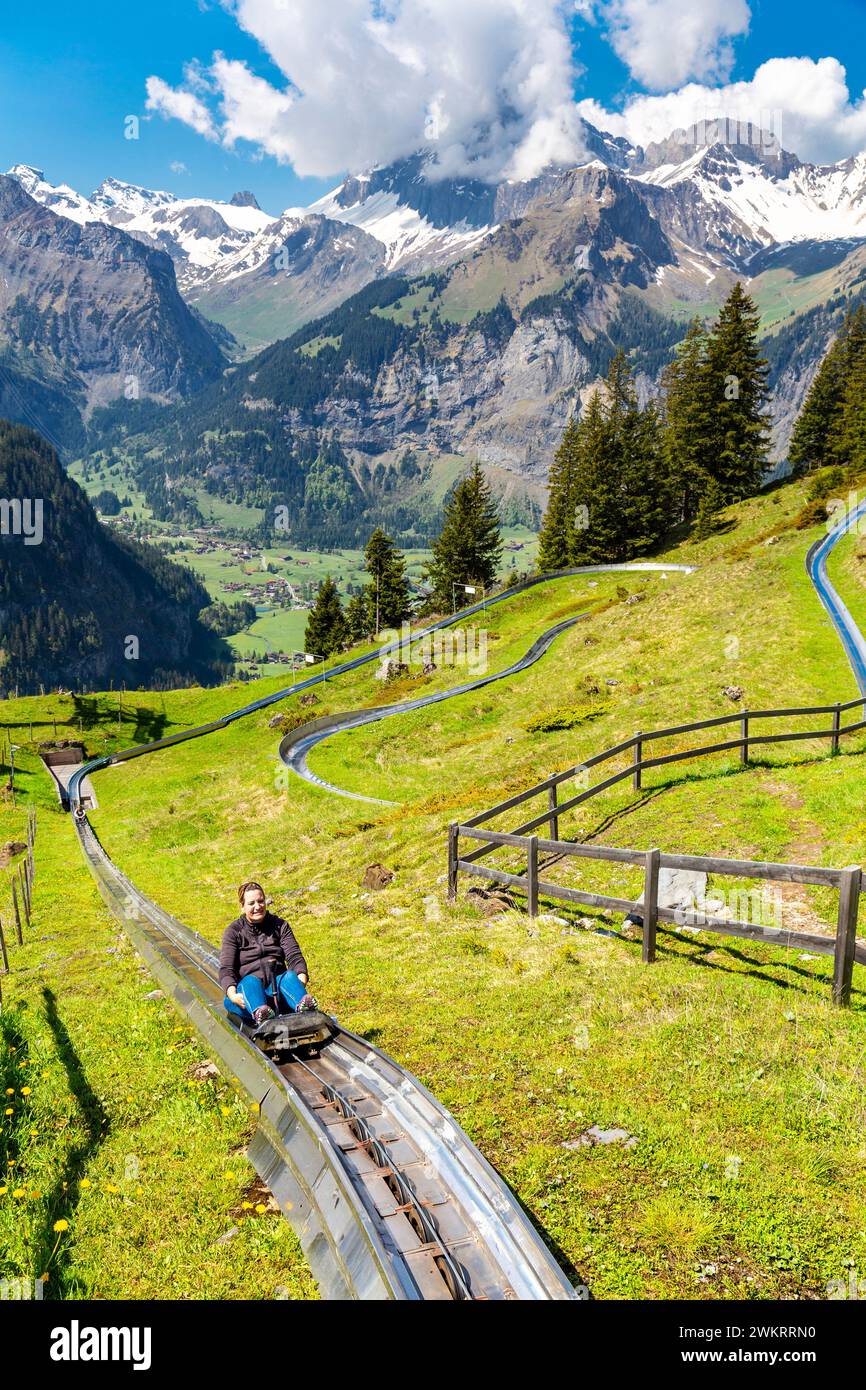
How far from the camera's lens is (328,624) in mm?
87688

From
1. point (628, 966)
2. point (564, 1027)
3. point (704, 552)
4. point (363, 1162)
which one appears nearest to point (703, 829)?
point (628, 966)

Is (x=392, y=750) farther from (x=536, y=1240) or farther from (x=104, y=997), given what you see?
(x=536, y=1240)

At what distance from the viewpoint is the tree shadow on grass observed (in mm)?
6359

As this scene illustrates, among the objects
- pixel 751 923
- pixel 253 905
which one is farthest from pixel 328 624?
pixel 751 923

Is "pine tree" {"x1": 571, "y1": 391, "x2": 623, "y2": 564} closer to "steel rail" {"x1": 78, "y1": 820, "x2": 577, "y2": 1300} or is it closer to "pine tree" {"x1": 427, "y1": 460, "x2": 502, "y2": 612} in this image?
"pine tree" {"x1": 427, "y1": 460, "x2": 502, "y2": 612}

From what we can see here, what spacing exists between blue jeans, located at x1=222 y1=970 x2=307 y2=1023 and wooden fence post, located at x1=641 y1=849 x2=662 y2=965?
5395mm

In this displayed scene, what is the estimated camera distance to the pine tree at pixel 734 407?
74.3 m

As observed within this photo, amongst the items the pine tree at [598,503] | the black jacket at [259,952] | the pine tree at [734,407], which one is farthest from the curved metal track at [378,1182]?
Result: the pine tree at [734,407]

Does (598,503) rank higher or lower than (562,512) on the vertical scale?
lower

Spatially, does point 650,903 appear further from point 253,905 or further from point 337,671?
point 337,671

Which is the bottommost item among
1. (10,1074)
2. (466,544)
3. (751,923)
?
(10,1074)

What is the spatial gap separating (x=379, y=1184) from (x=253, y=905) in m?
4.29

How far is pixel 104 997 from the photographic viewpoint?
47.0ft

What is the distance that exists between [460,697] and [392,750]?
7.14 metres
